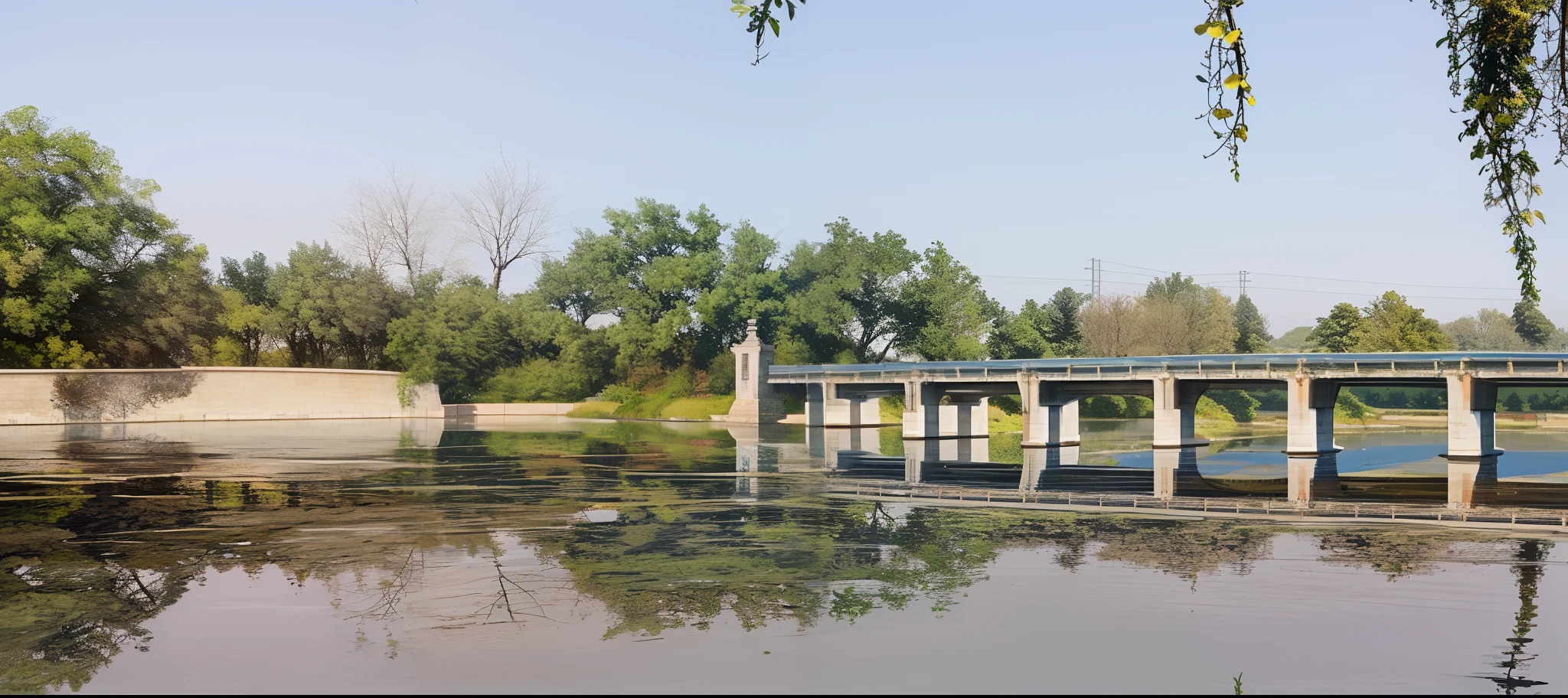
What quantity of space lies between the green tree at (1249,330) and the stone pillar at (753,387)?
43530mm

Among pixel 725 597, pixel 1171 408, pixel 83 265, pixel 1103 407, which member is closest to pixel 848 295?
pixel 1103 407

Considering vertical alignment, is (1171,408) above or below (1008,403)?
above

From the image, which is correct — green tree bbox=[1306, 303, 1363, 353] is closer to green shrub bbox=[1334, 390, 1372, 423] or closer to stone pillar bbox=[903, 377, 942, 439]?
green shrub bbox=[1334, 390, 1372, 423]

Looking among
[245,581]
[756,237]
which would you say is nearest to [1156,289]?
[756,237]

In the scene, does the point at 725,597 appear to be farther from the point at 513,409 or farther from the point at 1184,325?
the point at 1184,325

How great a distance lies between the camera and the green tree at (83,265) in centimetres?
7912

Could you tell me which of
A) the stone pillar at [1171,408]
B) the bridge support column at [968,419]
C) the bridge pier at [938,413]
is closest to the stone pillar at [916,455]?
the bridge pier at [938,413]

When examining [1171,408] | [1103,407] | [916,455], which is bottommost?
[916,455]

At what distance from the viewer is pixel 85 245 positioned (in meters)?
82.7

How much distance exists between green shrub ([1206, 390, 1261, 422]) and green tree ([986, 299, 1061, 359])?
15.3 meters

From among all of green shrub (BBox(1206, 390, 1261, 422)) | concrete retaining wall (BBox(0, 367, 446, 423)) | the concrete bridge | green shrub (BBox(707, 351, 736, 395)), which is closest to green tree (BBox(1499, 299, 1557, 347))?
green shrub (BBox(1206, 390, 1261, 422))

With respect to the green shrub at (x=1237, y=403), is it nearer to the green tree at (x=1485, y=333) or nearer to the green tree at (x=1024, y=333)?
the green tree at (x=1024, y=333)

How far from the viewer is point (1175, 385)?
5962 centimetres

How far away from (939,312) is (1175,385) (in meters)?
40.3
